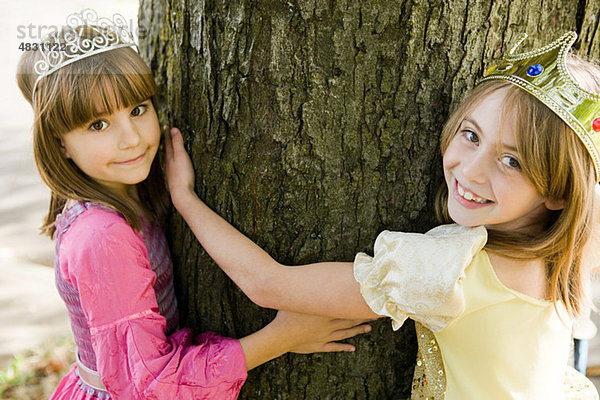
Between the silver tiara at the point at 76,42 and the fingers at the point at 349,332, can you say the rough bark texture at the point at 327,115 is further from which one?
the silver tiara at the point at 76,42

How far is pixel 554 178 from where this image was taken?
139cm

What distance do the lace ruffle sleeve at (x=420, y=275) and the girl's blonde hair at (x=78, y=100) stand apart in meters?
0.82

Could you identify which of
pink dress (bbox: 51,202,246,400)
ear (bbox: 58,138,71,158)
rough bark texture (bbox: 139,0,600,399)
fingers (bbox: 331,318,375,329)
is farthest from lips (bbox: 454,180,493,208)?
ear (bbox: 58,138,71,158)

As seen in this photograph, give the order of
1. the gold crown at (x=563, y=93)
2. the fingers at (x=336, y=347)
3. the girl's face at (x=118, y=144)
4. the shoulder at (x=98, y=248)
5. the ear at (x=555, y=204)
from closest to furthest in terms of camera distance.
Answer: the gold crown at (x=563, y=93), the ear at (x=555, y=204), the shoulder at (x=98, y=248), the girl's face at (x=118, y=144), the fingers at (x=336, y=347)

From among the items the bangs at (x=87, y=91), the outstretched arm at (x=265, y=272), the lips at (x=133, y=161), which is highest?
the bangs at (x=87, y=91)

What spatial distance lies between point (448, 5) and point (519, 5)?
255mm

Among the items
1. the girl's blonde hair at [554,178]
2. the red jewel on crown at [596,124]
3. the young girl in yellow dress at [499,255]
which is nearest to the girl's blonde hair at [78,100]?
the young girl in yellow dress at [499,255]

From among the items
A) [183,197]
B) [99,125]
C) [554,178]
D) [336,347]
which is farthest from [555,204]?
[99,125]

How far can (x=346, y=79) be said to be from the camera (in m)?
1.61

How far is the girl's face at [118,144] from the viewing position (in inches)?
66.6

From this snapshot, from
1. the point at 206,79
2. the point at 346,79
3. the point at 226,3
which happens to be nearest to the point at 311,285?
the point at 346,79

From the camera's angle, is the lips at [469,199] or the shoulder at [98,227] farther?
the shoulder at [98,227]

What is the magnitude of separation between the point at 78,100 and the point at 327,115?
2.51ft

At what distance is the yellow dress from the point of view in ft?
4.59
